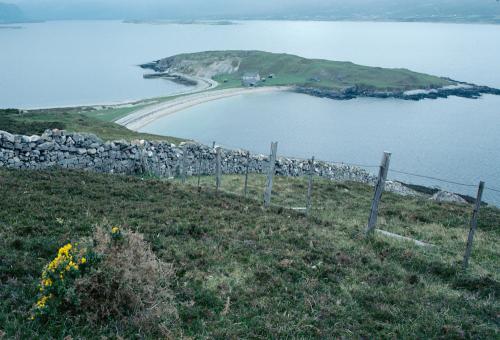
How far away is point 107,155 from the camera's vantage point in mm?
25469

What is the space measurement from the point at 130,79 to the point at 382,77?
93.5m

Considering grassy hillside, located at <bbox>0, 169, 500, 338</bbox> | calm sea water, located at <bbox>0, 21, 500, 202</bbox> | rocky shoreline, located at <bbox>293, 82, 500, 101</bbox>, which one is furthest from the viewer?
rocky shoreline, located at <bbox>293, 82, 500, 101</bbox>

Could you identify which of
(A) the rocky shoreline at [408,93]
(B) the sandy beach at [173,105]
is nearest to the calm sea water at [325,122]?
(B) the sandy beach at [173,105]

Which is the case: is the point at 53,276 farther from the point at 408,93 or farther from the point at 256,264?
the point at 408,93

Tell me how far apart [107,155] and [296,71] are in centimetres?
15552

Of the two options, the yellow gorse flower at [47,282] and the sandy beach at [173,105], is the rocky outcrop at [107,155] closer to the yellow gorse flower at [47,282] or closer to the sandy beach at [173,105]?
the yellow gorse flower at [47,282]

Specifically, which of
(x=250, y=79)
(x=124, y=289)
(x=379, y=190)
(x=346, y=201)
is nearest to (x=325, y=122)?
(x=250, y=79)

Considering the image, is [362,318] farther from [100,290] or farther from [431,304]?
[100,290]

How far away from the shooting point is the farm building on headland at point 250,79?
509ft

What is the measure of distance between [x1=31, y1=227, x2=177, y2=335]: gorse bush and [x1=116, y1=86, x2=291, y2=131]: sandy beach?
253ft

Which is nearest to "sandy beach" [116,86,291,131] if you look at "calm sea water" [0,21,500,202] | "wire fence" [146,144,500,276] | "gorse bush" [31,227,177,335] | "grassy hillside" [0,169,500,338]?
"calm sea water" [0,21,500,202]

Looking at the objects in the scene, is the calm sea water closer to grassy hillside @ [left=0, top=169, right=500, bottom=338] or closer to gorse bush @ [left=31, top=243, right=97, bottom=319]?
grassy hillside @ [left=0, top=169, right=500, bottom=338]

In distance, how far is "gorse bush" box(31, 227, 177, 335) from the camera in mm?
7562

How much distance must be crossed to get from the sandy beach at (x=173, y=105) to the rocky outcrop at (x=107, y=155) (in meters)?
55.2
